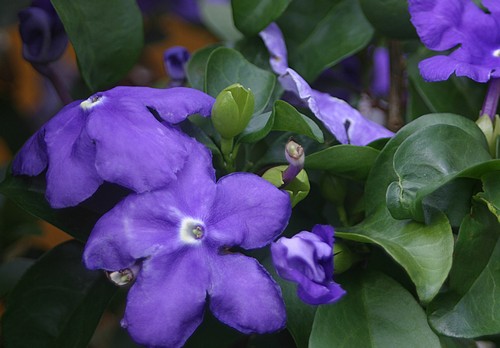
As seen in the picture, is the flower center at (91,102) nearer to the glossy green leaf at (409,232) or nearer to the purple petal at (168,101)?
the purple petal at (168,101)

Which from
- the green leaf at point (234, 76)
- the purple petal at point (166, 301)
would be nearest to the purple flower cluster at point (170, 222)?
the purple petal at point (166, 301)

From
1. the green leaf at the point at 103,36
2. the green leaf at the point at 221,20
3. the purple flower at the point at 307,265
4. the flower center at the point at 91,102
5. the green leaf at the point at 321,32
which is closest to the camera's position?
the purple flower at the point at 307,265

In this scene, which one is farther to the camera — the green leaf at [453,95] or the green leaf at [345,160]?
the green leaf at [453,95]

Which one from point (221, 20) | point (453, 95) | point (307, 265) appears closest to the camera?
point (307, 265)

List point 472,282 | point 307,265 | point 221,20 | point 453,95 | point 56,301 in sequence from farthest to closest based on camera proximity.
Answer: point 221,20, point 453,95, point 56,301, point 472,282, point 307,265

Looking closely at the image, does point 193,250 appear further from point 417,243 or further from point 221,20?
point 221,20

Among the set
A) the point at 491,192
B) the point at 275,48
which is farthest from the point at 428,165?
the point at 275,48

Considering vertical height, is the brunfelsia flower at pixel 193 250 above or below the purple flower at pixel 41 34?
below

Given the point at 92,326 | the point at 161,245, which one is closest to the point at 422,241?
the point at 161,245
